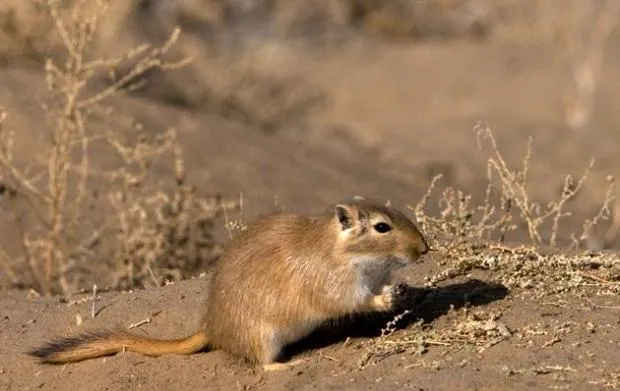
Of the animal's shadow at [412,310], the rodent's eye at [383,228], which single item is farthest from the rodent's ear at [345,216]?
the animal's shadow at [412,310]

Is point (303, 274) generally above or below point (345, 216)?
below

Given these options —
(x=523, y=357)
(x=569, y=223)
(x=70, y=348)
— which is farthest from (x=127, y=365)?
(x=569, y=223)

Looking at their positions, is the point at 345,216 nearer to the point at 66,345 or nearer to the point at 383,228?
the point at 383,228

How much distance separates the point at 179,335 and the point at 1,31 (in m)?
7.90

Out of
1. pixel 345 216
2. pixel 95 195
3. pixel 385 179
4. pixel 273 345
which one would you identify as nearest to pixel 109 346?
pixel 273 345

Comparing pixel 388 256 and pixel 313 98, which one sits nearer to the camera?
pixel 388 256

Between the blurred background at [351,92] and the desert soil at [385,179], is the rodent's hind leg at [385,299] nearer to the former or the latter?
the desert soil at [385,179]

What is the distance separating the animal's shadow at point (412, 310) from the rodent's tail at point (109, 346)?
43 cm

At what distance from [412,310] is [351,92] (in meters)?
11.1

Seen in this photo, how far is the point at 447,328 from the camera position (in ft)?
18.4

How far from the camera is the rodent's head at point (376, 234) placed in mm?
5398

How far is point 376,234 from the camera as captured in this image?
214 inches

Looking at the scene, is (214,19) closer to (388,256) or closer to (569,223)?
(569,223)

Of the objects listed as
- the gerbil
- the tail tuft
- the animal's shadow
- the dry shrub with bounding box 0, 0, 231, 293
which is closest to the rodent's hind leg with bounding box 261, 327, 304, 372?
the gerbil
